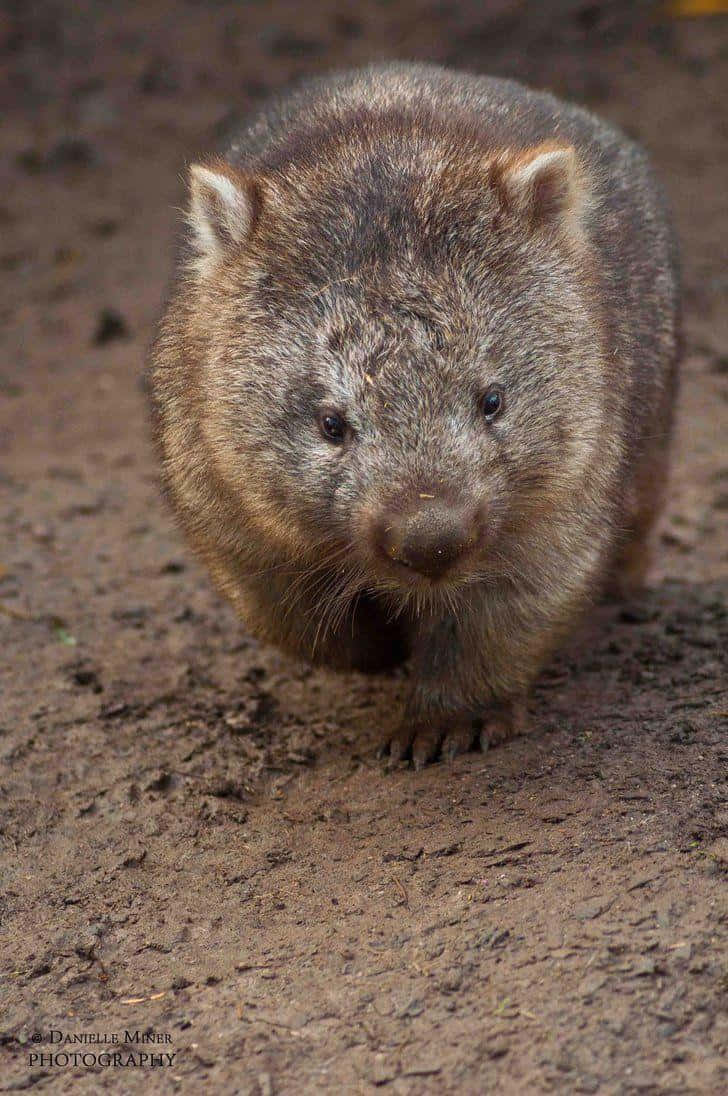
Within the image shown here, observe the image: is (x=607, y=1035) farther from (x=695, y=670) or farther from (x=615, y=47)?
(x=615, y=47)

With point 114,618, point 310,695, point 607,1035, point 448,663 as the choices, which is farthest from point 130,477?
point 607,1035

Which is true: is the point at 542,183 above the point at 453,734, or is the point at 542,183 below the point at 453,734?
above

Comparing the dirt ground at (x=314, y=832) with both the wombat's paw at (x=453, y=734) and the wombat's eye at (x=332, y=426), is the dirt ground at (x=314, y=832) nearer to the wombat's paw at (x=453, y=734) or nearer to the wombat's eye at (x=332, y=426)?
the wombat's paw at (x=453, y=734)

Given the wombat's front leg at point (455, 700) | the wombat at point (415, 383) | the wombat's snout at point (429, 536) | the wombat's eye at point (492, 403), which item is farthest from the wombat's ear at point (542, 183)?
the wombat's front leg at point (455, 700)

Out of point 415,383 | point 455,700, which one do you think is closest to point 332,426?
point 415,383

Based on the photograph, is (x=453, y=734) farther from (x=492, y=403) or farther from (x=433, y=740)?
(x=492, y=403)

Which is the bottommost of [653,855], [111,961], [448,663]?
[111,961]

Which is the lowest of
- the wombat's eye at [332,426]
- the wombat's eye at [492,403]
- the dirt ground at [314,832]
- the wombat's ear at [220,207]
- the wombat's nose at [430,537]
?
the dirt ground at [314,832]
